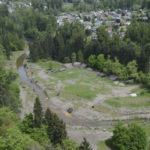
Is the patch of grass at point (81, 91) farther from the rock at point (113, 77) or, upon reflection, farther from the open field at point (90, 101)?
the rock at point (113, 77)

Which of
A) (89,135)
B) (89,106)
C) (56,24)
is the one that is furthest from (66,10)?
(89,135)

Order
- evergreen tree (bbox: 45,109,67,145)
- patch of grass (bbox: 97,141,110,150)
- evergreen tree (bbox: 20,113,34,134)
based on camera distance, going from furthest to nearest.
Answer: patch of grass (bbox: 97,141,110,150), evergreen tree (bbox: 20,113,34,134), evergreen tree (bbox: 45,109,67,145)

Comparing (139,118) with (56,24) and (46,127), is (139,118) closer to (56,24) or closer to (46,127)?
(46,127)

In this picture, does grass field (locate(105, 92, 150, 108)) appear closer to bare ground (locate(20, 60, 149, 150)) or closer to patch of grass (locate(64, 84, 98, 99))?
bare ground (locate(20, 60, 149, 150))

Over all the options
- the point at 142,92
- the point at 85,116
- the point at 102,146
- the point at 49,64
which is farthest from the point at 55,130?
the point at 49,64

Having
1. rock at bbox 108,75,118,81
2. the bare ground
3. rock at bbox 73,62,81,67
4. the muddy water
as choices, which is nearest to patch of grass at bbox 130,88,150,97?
the bare ground

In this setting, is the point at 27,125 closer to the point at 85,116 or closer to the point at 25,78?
the point at 85,116
